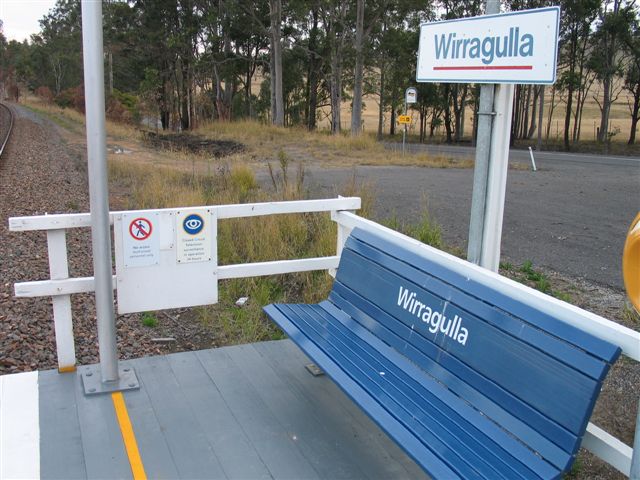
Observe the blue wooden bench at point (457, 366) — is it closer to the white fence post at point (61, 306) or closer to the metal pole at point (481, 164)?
the metal pole at point (481, 164)

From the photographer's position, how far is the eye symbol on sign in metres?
4.20

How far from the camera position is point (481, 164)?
3547mm

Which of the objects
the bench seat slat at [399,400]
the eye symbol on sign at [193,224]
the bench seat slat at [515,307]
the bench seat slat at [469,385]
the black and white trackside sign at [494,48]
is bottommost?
the bench seat slat at [399,400]

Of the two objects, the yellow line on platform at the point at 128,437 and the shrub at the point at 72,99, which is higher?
the shrub at the point at 72,99

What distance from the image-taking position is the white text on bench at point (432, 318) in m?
3.15

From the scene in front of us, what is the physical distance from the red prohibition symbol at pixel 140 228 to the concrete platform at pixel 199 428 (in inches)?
34.0

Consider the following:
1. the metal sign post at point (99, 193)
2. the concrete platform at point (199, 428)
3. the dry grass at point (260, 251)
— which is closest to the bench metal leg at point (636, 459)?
the concrete platform at point (199, 428)

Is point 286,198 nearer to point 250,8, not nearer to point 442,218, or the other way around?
point 442,218

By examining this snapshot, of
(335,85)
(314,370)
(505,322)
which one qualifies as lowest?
(314,370)

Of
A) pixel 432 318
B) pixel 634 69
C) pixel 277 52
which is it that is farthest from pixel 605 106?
pixel 432 318

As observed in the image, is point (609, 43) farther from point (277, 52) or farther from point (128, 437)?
point (128, 437)

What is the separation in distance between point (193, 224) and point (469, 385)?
6.79 ft

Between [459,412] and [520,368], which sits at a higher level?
[520,368]

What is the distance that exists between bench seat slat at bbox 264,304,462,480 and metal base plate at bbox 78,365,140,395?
95 cm
